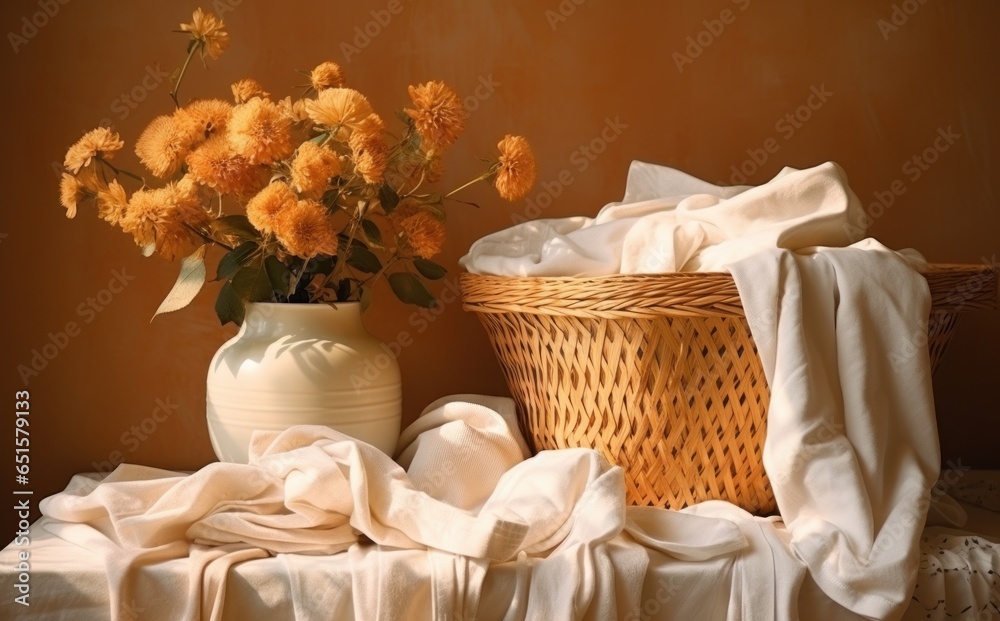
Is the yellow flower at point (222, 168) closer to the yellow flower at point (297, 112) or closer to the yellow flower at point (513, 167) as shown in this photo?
the yellow flower at point (297, 112)

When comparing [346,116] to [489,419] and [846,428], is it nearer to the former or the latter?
[489,419]

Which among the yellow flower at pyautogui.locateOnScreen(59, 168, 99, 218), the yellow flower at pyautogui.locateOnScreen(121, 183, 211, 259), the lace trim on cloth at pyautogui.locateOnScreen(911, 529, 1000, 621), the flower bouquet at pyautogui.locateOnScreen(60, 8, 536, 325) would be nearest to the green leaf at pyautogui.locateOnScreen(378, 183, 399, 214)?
the flower bouquet at pyautogui.locateOnScreen(60, 8, 536, 325)

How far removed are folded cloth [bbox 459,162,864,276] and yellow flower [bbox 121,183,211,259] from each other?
352 mm

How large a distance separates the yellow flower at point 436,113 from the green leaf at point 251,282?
24cm

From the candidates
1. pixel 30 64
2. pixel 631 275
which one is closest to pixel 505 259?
pixel 631 275

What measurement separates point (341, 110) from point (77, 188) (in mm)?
307

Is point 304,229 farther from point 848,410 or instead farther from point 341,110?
point 848,410

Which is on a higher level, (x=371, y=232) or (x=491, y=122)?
(x=491, y=122)

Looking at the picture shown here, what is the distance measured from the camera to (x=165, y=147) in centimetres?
96

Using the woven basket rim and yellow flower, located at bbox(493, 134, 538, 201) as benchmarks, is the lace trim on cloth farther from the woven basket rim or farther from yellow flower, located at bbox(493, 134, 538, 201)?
yellow flower, located at bbox(493, 134, 538, 201)

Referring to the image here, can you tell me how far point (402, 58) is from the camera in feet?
4.28

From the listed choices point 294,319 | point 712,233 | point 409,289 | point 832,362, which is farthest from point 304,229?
point 832,362

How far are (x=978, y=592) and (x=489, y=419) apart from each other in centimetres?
54

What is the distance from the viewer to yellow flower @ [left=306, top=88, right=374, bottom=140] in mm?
951
